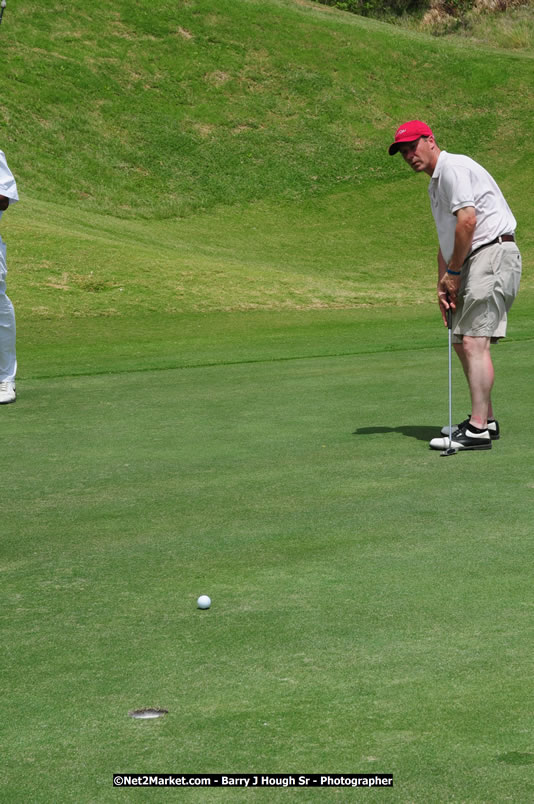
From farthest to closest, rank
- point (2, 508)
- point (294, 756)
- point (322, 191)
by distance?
point (322, 191) → point (2, 508) → point (294, 756)

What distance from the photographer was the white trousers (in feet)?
27.6

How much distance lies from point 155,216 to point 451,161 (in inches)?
862

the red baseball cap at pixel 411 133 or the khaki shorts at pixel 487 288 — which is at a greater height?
the red baseball cap at pixel 411 133

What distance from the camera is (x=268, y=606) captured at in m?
3.48

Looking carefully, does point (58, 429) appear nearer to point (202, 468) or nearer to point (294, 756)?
point (202, 468)

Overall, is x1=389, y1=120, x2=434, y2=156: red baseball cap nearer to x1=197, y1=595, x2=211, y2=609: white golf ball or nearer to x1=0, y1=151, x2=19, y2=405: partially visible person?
x1=0, y1=151, x2=19, y2=405: partially visible person

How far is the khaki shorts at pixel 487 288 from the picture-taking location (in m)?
6.33

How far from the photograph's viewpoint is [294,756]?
8.00ft

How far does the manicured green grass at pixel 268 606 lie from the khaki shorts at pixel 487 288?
0.60 meters

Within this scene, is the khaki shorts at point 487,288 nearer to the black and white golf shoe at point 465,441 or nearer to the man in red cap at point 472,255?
the man in red cap at point 472,255

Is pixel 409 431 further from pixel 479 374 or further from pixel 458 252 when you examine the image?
pixel 458 252

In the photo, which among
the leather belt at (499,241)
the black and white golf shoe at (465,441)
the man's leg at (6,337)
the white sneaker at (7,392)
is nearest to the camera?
the black and white golf shoe at (465,441)

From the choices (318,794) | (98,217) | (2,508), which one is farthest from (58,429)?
(98,217)

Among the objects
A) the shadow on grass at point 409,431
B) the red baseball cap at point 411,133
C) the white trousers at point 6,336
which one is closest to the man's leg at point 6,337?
the white trousers at point 6,336
